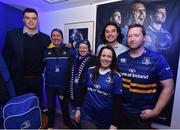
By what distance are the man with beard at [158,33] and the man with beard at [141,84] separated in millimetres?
449

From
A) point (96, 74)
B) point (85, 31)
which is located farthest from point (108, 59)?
point (85, 31)

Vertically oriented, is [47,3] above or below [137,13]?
above

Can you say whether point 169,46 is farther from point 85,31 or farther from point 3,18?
point 3,18

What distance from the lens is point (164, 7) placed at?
6.31 feet

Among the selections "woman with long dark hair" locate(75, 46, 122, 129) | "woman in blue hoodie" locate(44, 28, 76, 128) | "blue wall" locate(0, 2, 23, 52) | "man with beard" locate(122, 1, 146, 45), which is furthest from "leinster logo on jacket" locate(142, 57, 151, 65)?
"blue wall" locate(0, 2, 23, 52)

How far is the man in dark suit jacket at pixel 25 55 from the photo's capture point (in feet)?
6.32

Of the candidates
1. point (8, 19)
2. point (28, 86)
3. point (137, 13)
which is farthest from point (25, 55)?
point (137, 13)

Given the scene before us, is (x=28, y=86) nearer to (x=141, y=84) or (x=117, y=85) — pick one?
(x=117, y=85)

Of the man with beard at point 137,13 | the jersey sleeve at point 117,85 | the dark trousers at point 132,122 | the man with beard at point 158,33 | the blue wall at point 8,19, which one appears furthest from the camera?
the blue wall at point 8,19

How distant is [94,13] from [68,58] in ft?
2.61

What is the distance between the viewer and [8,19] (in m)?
2.53

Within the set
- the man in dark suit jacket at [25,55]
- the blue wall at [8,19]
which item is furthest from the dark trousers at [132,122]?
the blue wall at [8,19]

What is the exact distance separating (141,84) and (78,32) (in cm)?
146

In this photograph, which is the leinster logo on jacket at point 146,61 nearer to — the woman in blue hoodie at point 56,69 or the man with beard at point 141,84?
the man with beard at point 141,84
